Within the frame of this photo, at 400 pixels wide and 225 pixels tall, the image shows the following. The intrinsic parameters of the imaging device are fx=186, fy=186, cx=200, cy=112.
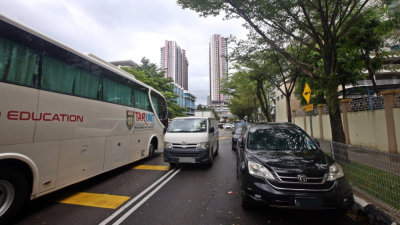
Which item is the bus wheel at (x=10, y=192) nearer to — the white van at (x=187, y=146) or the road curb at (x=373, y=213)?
the white van at (x=187, y=146)

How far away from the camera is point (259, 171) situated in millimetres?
3217

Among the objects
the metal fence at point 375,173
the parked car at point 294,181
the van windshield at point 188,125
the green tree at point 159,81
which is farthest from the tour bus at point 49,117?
the green tree at point 159,81

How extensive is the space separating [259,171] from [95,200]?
3.59 meters

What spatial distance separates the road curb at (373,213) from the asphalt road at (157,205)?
0.25 metres

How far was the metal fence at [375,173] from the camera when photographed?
3.07m

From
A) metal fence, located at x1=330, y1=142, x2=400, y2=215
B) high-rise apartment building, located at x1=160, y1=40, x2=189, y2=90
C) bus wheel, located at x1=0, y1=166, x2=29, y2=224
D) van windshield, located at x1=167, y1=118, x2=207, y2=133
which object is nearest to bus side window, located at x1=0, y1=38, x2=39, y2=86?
bus wheel, located at x1=0, y1=166, x2=29, y2=224

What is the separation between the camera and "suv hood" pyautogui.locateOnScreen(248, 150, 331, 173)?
10.2ft

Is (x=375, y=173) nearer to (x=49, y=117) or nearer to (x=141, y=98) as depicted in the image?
(x=49, y=117)

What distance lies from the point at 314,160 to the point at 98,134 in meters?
5.26

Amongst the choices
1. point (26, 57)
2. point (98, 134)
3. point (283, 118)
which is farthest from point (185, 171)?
point (283, 118)

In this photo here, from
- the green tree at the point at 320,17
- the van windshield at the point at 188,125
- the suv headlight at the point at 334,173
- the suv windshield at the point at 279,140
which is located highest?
the green tree at the point at 320,17

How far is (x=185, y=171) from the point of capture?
6.52 m

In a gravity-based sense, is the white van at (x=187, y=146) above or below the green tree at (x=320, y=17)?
below

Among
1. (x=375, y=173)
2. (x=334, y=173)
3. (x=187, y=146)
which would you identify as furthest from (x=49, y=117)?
(x=375, y=173)
